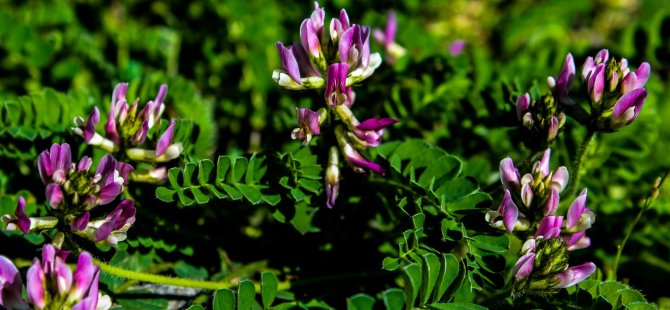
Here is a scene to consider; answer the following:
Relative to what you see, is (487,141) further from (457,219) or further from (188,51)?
(188,51)

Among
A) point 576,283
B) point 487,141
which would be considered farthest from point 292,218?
point 487,141

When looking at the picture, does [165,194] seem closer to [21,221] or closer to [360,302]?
[21,221]

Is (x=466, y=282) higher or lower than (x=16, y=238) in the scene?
lower

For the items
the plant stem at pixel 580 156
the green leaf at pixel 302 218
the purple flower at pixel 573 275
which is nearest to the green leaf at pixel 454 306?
the purple flower at pixel 573 275

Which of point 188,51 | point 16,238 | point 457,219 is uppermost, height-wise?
point 188,51

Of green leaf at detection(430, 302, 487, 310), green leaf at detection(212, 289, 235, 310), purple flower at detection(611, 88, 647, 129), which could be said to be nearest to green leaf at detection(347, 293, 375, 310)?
green leaf at detection(430, 302, 487, 310)

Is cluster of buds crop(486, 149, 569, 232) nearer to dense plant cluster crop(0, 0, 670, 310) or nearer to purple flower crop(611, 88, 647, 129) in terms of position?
dense plant cluster crop(0, 0, 670, 310)

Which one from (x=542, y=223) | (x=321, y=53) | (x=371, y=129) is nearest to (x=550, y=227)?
(x=542, y=223)
